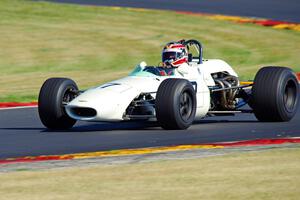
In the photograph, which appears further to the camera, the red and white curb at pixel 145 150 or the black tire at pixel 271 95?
the black tire at pixel 271 95

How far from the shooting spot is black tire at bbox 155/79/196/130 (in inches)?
616

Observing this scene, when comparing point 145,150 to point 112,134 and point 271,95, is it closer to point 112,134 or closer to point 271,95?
point 112,134

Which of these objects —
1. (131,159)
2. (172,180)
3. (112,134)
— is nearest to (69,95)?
(112,134)

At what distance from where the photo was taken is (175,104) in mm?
15680

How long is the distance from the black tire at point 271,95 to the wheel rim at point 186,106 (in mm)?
1276

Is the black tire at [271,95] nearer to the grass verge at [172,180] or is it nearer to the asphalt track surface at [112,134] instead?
the asphalt track surface at [112,134]

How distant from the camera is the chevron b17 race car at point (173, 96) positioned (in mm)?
15758

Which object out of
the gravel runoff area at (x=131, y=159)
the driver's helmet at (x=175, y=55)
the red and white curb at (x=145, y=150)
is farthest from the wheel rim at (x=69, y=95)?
the gravel runoff area at (x=131, y=159)

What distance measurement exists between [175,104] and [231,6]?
920 inches

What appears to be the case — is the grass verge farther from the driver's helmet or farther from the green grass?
the green grass

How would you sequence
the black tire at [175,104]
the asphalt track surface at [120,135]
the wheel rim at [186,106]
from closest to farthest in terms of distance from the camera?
1. the asphalt track surface at [120,135]
2. the black tire at [175,104]
3. the wheel rim at [186,106]

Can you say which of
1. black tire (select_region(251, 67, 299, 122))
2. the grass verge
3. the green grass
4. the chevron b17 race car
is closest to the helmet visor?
the chevron b17 race car

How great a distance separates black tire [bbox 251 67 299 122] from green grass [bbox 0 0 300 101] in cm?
692

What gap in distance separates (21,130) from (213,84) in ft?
10.7
